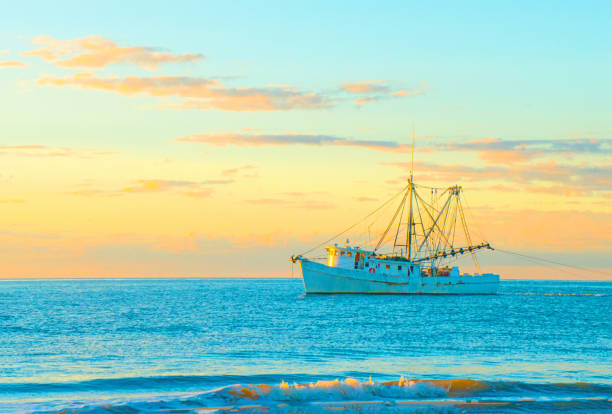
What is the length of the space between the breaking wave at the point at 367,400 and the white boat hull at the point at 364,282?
6989cm

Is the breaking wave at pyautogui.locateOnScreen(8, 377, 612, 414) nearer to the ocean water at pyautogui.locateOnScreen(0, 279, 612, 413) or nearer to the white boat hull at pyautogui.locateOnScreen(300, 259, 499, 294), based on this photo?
the ocean water at pyautogui.locateOnScreen(0, 279, 612, 413)

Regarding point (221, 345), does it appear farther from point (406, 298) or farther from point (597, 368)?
point (406, 298)

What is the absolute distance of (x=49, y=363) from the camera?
110 ft

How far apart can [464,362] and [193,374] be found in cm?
1383

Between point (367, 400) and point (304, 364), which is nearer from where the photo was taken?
point (367, 400)

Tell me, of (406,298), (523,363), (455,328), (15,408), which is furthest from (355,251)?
(15,408)

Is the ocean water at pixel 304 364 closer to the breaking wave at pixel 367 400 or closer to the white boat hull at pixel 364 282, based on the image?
the breaking wave at pixel 367 400

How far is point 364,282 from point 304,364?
65612 mm

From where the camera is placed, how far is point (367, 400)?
2378 centimetres

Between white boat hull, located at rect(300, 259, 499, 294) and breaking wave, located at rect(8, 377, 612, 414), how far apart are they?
69.9m

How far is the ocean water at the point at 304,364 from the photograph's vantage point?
77.1 ft

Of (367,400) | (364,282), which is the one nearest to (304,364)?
(367,400)

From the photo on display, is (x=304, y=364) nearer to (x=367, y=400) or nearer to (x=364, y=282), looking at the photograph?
(x=367, y=400)

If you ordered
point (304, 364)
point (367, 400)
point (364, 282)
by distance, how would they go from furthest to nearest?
point (364, 282) < point (304, 364) < point (367, 400)
